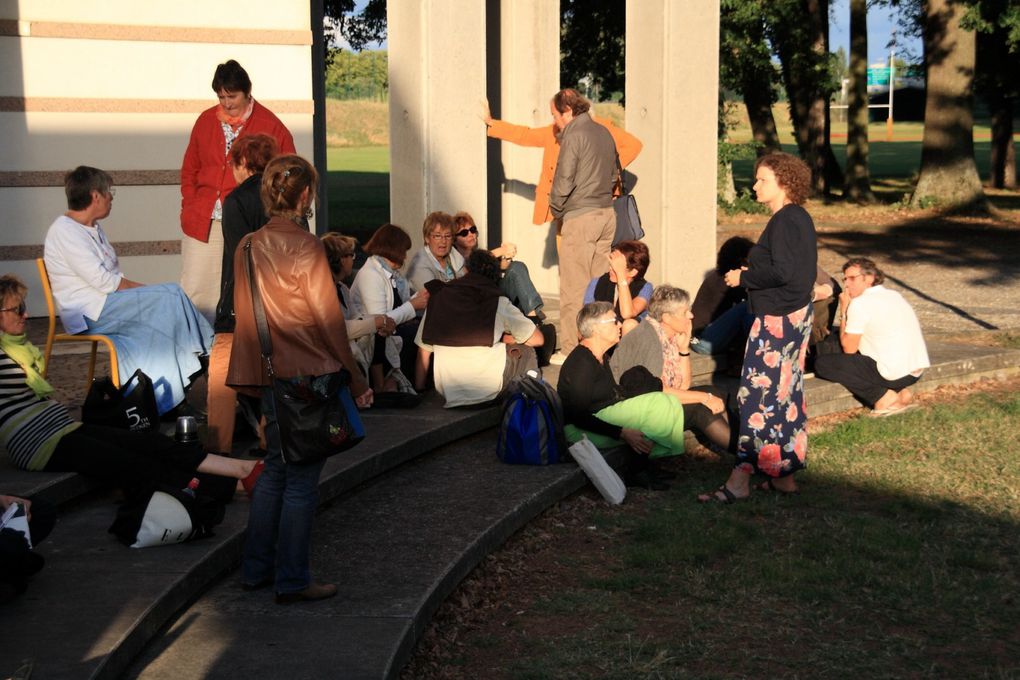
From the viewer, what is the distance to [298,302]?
4.79m

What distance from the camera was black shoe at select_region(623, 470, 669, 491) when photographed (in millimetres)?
7379

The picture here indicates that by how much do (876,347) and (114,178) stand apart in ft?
19.8

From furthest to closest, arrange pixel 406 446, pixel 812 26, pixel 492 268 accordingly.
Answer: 1. pixel 812 26
2. pixel 492 268
3. pixel 406 446

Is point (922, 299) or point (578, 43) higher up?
point (578, 43)

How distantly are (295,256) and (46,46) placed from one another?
21.2ft

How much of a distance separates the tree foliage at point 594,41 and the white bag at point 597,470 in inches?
654

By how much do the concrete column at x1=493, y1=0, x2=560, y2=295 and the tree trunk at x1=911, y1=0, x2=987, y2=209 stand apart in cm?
1519

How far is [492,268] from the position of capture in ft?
26.3

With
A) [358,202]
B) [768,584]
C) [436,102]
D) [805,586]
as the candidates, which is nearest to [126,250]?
[436,102]

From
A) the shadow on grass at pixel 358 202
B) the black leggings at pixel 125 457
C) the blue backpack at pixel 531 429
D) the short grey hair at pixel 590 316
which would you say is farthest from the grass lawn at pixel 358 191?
the black leggings at pixel 125 457

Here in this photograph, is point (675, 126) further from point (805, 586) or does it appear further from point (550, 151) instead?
point (805, 586)

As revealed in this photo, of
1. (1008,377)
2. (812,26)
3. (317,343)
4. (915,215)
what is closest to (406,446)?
(317,343)

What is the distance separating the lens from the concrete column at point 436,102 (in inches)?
367

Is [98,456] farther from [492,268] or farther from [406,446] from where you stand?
[492,268]
